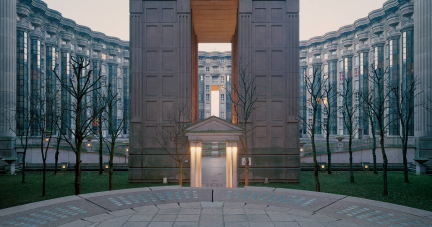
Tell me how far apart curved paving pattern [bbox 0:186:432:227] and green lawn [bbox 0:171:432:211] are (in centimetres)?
740

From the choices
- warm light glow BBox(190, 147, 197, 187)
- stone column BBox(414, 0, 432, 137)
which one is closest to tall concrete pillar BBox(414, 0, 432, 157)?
stone column BBox(414, 0, 432, 137)

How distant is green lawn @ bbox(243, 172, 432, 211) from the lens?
15.3 metres

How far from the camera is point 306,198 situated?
1051cm

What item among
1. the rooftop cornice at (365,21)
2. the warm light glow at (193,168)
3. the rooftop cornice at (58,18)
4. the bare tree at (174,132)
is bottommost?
the warm light glow at (193,168)

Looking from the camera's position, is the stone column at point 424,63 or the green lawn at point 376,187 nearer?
the green lawn at point 376,187

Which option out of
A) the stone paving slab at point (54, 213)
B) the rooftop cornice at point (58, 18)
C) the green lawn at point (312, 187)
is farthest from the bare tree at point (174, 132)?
the rooftop cornice at point (58, 18)

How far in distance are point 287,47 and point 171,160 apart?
42.0ft

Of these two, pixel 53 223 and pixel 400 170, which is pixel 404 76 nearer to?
pixel 400 170

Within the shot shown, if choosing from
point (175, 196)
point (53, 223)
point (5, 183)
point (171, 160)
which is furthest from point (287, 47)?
point (5, 183)

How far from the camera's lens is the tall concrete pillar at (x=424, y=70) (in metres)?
27.1

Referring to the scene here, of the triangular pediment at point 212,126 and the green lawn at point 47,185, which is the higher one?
the triangular pediment at point 212,126

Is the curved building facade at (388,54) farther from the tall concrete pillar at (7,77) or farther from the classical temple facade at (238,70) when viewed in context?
the tall concrete pillar at (7,77)

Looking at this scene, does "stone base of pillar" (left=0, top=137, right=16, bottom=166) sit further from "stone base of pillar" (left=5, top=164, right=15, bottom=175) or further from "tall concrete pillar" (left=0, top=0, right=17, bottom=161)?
"stone base of pillar" (left=5, top=164, right=15, bottom=175)

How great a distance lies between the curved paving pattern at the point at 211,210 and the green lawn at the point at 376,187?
7439 mm
